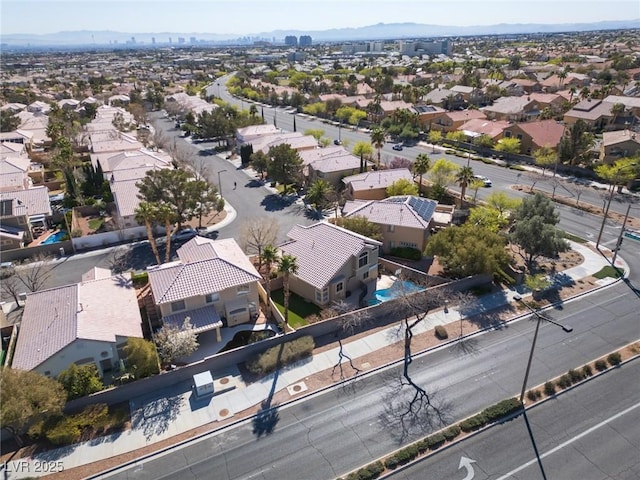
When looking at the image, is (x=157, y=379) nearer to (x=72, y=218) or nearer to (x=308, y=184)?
(x=72, y=218)

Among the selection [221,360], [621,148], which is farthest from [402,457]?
[621,148]

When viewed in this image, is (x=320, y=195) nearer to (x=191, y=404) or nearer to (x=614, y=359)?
(x=191, y=404)

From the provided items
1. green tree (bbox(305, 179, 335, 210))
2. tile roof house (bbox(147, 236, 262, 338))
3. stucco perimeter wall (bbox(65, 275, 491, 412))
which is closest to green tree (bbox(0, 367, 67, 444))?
stucco perimeter wall (bbox(65, 275, 491, 412))

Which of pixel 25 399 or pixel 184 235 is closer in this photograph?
pixel 25 399

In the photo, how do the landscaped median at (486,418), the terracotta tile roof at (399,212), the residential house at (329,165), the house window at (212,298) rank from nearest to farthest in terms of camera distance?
1. the landscaped median at (486,418)
2. the house window at (212,298)
3. the terracotta tile roof at (399,212)
4. the residential house at (329,165)

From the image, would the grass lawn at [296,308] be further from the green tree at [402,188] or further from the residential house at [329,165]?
the residential house at [329,165]

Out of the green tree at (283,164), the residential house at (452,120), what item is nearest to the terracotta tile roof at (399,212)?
the green tree at (283,164)
